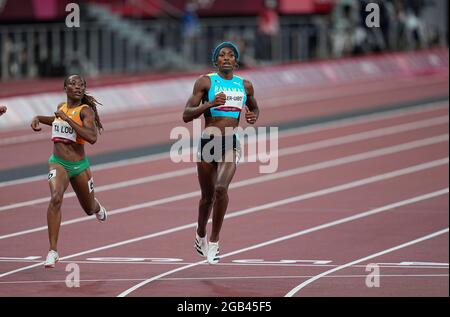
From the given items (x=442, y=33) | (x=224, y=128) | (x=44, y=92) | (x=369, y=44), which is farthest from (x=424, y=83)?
(x=224, y=128)

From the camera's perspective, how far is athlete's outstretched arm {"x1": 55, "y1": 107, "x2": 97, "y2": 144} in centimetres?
1233

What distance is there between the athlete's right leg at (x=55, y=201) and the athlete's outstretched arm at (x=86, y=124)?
448 millimetres

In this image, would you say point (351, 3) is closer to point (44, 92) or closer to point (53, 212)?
point (44, 92)

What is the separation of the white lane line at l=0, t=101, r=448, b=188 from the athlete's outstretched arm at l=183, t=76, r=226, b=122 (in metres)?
8.77

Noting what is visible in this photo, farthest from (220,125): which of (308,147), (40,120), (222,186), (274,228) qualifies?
(308,147)

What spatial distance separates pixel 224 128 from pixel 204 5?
34.7 m

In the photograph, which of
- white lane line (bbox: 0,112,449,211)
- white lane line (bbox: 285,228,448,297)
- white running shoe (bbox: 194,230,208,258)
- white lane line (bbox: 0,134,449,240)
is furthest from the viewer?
white lane line (bbox: 0,112,449,211)

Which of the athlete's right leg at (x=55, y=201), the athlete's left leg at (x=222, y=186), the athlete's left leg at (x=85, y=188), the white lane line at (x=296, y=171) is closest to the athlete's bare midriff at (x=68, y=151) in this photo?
the athlete's right leg at (x=55, y=201)

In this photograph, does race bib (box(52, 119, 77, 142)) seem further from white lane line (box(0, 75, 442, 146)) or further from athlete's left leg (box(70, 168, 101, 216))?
white lane line (box(0, 75, 442, 146))

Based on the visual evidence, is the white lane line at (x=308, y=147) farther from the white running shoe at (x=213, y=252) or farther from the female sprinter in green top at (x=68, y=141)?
the white running shoe at (x=213, y=252)

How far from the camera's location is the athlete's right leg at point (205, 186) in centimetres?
1276

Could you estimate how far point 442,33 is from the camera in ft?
157

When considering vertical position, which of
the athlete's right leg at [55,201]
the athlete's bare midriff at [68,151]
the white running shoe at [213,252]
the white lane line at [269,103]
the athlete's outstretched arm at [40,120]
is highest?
the athlete's outstretched arm at [40,120]

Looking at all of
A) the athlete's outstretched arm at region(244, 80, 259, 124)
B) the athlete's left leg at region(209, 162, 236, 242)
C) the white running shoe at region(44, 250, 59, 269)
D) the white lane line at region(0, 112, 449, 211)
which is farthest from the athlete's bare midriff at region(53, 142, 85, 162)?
the white lane line at region(0, 112, 449, 211)
